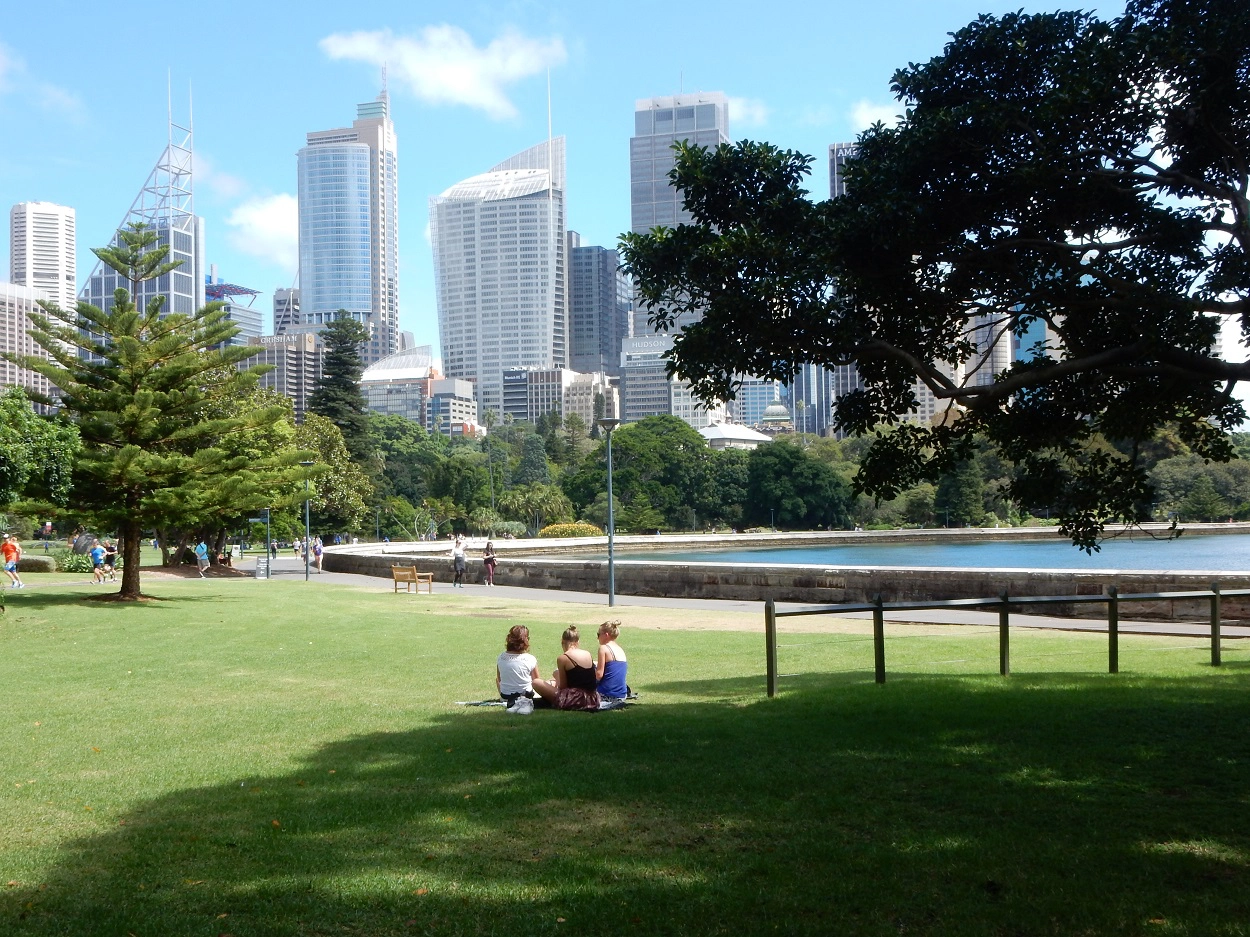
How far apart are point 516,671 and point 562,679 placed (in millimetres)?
398

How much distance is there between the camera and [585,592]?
95.9ft

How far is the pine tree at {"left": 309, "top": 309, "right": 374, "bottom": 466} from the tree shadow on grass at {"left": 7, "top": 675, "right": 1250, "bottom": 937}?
65.6 meters

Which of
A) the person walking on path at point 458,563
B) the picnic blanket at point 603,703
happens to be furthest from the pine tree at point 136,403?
the picnic blanket at point 603,703

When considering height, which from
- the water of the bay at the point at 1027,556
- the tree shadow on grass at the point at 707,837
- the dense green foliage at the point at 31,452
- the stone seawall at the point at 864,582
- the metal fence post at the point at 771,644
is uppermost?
the dense green foliage at the point at 31,452

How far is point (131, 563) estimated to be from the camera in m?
23.4

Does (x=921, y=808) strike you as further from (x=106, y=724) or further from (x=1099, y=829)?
(x=106, y=724)

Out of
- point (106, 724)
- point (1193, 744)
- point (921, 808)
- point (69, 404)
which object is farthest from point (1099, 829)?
point (69, 404)

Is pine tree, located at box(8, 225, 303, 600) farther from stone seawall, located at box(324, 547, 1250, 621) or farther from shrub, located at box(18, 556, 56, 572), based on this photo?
shrub, located at box(18, 556, 56, 572)

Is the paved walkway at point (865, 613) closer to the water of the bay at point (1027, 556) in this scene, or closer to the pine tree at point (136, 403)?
the water of the bay at point (1027, 556)

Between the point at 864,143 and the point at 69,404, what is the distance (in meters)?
18.7

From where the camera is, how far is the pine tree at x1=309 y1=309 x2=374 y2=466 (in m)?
71.2

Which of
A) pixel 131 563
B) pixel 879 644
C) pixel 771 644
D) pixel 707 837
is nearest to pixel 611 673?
pixel 771 644

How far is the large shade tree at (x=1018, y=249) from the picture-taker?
7891 millimetres

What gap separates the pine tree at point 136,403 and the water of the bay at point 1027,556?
16.1 metres
